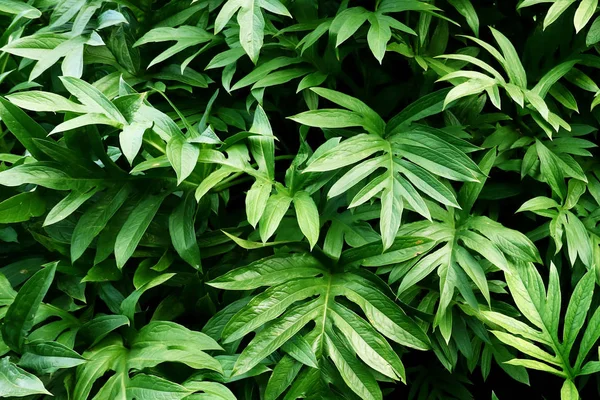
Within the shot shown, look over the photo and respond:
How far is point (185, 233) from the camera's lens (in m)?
1.21

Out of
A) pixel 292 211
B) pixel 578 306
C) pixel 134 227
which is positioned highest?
pixel 134 227

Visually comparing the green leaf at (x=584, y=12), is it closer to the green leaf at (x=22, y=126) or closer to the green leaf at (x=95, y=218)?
the green leaf at (x=95, y=218)

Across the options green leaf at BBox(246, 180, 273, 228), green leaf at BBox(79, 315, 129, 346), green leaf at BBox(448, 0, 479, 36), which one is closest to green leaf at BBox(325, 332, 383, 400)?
green leaf at BBox(246, 180, 273, 228)

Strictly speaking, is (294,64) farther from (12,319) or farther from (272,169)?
(12,319)

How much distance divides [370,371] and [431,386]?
49cm

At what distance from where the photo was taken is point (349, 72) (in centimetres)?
165

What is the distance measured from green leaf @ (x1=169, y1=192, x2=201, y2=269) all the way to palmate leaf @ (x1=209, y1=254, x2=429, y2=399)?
11cm

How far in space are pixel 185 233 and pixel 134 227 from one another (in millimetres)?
96

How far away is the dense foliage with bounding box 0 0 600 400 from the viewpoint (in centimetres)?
111

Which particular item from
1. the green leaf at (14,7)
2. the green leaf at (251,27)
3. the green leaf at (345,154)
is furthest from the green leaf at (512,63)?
the green leaf at (14,7)

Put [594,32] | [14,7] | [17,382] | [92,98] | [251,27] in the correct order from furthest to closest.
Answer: [14,7]
[594,32]
[251,27]
[92,98]
[17,382]

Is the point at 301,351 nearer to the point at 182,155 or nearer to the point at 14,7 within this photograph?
the point at 182,155

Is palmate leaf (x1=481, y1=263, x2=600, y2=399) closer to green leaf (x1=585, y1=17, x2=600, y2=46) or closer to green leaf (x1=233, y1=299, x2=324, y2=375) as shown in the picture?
green leaf (x1=233, y1=299, x2=324, y2=375)

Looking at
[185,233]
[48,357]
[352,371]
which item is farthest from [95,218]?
[352,371]
